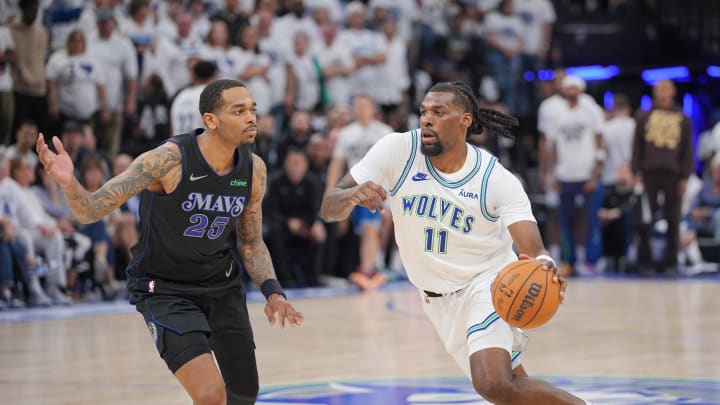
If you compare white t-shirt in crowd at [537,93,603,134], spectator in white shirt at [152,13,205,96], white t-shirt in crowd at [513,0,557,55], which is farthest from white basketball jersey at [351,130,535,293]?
white t-shirt in crowd at [513,0,557,55]

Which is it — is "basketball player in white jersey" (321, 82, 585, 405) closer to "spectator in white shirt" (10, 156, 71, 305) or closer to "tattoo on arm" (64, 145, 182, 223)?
"tattoo on arm" (64, 145, 182, 223)

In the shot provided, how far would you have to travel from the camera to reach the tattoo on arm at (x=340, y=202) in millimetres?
5375

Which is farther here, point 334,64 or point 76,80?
point 334,64

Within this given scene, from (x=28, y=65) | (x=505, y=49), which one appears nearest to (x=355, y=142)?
(x=28, y=65)

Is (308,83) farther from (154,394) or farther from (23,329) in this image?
(154,394)

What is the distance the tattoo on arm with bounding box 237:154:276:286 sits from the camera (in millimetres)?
5637

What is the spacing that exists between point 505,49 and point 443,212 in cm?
1353

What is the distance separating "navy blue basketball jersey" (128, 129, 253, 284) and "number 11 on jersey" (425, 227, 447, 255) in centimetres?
89

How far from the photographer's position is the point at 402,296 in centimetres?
1319

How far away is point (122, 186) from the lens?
5.15 metres

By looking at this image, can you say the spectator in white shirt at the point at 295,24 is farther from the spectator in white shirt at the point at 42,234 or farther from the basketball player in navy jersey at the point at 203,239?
the basketball player in navy jersey at the point at 203,239

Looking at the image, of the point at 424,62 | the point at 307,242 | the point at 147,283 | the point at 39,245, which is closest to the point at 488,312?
the point at 147,283

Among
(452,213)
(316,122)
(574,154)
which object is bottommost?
(574,154)

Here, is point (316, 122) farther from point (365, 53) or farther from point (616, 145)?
point (616, 145)
